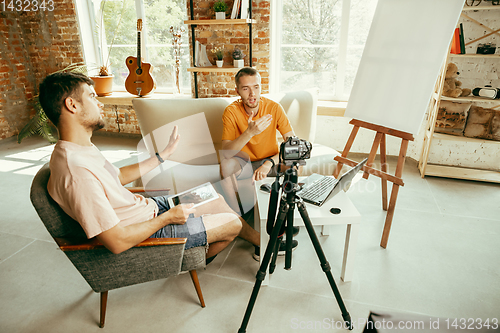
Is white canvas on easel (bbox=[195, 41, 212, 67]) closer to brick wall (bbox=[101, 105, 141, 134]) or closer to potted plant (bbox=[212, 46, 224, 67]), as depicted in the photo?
potted plant (bbox=[212, 46, 224, 67])

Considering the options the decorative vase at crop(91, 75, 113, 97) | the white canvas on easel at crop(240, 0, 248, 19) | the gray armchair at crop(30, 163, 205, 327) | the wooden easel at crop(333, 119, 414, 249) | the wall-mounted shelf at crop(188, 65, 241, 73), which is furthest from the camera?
the decorative vase at crop(91, 75, 113, 97)

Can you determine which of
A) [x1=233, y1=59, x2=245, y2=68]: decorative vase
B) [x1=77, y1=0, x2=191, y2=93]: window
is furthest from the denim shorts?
[x1=77, y1=0, x2=191, y2=93]: window

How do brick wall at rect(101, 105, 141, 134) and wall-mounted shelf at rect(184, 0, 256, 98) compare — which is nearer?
wall-mounted shelf at rect(184, 0, 256, 98)

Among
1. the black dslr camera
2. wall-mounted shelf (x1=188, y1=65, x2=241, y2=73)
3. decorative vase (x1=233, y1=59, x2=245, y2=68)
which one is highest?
decorative vase (x1=233, y1=59, x2=245, y2=68)

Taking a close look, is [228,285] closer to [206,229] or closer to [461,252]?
[206,229]

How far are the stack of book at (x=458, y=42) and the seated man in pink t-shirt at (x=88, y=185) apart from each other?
2.70 m

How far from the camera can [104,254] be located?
1269 mm

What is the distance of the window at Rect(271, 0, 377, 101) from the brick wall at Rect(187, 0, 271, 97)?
0.12 metres

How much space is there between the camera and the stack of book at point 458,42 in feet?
8.60

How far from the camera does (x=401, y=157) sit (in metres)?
1.93

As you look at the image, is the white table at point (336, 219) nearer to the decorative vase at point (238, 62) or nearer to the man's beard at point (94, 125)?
the man's beard at point (94, 125)

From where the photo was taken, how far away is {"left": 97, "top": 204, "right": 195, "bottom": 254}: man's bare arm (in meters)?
1.17

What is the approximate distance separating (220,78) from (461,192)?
2.78 meters

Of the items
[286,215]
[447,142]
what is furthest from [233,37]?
[286,215]
